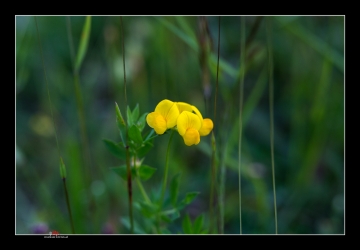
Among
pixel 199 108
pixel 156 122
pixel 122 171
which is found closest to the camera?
pixel 156 122

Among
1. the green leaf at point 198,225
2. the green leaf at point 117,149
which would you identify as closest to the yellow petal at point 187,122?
the green leaf at point 117,149

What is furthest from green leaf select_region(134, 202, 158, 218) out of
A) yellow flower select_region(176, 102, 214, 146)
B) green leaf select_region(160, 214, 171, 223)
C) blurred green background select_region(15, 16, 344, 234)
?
blurred green background select_region(15, 16, 344, 234)

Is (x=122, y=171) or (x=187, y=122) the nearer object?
(x=187, y=122)

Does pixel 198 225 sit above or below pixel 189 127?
below

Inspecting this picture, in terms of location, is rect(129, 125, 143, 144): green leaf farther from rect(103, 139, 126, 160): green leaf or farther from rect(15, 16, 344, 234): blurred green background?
rect(15, 16, 344, 234): blurred green background

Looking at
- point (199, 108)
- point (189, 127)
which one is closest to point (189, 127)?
point (189, 127)

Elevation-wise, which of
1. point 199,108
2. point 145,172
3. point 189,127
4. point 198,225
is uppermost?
point 199,108

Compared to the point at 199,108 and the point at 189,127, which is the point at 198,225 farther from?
the point at 199,108

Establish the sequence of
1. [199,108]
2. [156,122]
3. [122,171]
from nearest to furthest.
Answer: [156,122]
[122,171]
[199,108]
